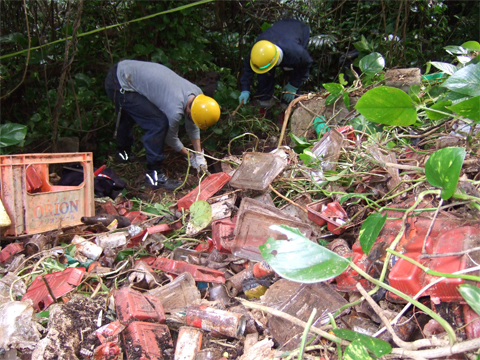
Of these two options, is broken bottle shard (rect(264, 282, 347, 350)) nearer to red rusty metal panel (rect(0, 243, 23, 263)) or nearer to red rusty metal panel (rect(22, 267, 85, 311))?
red rusty metal panel (rect(22, 267, 85, 311))

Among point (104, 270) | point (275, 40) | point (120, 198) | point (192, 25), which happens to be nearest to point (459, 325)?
point (104, 270)

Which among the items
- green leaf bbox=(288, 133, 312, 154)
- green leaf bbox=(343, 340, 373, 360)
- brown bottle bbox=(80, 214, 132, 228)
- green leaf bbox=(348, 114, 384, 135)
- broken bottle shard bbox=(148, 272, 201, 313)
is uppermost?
green leaf bbox=(348, 114, 384, 135)

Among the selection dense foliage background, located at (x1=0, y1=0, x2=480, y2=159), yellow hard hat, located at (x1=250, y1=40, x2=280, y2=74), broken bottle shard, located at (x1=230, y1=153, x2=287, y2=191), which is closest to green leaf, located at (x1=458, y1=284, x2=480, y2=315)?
broken bottle shard, located at (x1=230, y1=153, x2=287, y2=191)

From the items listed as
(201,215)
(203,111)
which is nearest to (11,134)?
(203,111)

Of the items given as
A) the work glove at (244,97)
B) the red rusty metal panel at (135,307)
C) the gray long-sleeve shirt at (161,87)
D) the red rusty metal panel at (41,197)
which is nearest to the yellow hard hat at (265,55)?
the work glove at (244,97)

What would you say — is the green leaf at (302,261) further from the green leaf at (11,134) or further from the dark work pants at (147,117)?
the dark work pants at (147,117)

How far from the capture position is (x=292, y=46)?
15.1 ft

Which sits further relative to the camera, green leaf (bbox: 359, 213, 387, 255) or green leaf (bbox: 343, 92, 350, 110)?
green leaf (bbox: 343, 92, 350, 110)

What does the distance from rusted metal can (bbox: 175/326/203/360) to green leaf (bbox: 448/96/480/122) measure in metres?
1.29

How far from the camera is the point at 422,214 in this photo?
59.3 inches

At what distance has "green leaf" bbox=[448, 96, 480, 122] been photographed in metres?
1.29

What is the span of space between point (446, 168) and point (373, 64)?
235 centimetres

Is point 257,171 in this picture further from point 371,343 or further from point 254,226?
point 371,343

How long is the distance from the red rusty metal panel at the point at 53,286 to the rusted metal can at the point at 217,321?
71 cm
